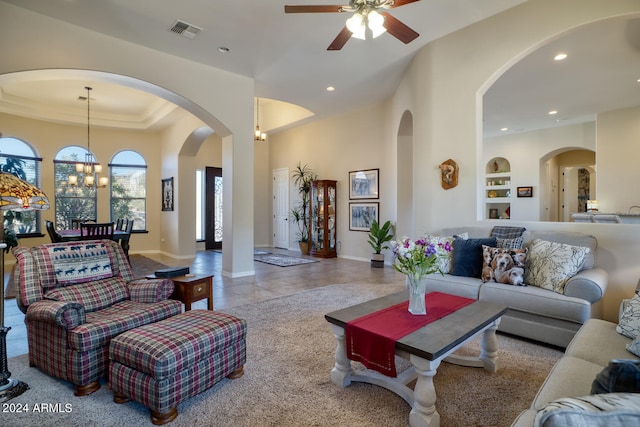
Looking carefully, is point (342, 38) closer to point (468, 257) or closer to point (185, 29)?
point (185, 29)

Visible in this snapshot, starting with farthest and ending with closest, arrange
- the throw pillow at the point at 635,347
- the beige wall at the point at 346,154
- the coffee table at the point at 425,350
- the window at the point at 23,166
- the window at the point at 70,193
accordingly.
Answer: the window at the point at 70,193
the beige wall at the point at 346,154
the window at the point at 23,166
the coffee table at the point at 425,350
the throw pillow at the point at 635,347

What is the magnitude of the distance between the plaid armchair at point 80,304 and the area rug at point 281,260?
4145 mm

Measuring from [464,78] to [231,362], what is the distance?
4254 millimetres

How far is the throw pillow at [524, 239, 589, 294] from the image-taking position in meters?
2.89

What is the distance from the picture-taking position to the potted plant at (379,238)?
6500 millimetres

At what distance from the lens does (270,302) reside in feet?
13.6

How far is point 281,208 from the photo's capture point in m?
9.70

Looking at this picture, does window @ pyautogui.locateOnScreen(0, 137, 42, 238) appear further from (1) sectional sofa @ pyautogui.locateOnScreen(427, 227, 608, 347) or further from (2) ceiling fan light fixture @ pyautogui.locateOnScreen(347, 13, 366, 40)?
(1) sectional sofa @ pyautogui.locateOnScreen(427, 227, 608, 347)

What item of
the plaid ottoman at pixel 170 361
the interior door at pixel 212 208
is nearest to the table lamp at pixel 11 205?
the plaid ottoman at pixel 170 361

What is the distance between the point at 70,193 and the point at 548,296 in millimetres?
9501

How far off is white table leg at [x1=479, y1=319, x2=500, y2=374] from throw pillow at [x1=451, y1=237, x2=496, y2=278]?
1.14 meters

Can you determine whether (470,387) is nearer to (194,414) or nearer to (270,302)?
(194,414)

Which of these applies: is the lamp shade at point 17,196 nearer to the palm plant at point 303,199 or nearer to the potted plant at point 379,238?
the potted plant at point 379,238

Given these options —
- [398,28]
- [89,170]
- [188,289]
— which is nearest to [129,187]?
[89,170]
